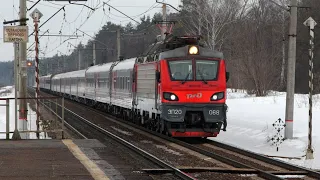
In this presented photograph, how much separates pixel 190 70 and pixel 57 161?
6.95 metres

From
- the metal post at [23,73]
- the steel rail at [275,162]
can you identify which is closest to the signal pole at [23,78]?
the metal post at [23,73]

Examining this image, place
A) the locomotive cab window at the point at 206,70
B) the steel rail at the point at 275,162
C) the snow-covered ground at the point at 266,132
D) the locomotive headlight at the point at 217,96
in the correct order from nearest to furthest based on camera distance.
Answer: the steel rail at the point at 275,162
the snow-covered ground at the point at 266,132
the locomotive headlight at the point at 217,96
the locomotive cab window at the point at 206,70

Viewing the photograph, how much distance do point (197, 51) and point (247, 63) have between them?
2317 centimetres

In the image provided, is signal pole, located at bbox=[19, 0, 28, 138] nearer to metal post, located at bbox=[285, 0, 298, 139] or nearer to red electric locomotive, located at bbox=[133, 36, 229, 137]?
red electric locomotive, located at bbox=[133, 36, 229, 137]

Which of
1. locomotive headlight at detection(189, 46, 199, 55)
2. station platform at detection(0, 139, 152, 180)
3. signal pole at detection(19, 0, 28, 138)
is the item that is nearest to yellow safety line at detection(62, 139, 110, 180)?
station platform at detection(0, 139, 152, 180)

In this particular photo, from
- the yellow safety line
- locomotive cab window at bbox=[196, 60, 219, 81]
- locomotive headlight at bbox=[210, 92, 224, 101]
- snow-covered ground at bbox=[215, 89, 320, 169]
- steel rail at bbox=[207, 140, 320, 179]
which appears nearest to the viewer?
the yellow safety line

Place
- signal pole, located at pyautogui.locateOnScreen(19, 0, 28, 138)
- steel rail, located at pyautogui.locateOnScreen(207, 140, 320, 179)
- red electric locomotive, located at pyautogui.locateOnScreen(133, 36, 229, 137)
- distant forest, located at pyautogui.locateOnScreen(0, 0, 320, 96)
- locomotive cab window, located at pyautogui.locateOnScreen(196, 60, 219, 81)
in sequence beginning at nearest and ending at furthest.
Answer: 1. steel rail, located at pyautogui.locateOnScreen(207, 140, 320, 179)
2. red electric locomotive, located at pyautogui.locateOnScreen(133, 36, 229, 137)
3. locomotive cab window, located at pyautogui.locateOnScreen(196, 60, 219, 81)
4. signal pole, located at pyautogui.locateOnScreen(19, 0, 28, 138)
5. distant forest, located at pyautogui.locateOnScreen(0, 0, 320, 96)

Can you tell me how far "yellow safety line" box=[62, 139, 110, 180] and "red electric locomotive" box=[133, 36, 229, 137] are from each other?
3715 mm

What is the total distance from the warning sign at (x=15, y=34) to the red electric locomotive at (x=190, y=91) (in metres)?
4.44

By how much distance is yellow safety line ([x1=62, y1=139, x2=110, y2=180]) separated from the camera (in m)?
9.19

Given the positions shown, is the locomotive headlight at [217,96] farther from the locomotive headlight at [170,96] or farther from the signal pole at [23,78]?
the signal pole at [23,78]

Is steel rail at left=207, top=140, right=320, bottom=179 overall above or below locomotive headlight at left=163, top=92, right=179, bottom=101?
below

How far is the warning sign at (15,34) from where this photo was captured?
14305mm

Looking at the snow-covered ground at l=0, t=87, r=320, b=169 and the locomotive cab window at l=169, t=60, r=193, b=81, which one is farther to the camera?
the locomotive cab window at l=169, t=60, r=193, b=81
